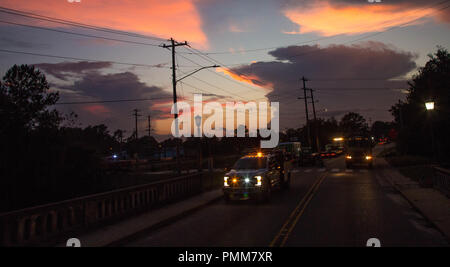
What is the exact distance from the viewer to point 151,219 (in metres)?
12.5

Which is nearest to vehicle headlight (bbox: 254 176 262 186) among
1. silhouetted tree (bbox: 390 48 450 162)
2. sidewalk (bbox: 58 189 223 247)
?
sidewalk (bbox: 58 189 223 247)

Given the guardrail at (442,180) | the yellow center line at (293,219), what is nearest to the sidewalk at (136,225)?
the yellow center line at (293,219)

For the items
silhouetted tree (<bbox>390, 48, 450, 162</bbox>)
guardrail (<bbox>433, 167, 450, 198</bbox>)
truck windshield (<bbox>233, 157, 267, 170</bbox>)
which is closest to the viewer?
guardrail (<bbox>433, 167, 450, 198</bbox>)

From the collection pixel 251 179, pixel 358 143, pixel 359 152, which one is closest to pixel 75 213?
pixel 251 179

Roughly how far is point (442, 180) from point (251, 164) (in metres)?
8.81

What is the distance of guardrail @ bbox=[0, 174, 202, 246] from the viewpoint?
8383 millimetres

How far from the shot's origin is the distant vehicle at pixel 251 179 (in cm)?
1622

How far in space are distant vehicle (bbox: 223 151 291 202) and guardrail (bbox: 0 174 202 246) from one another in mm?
2637

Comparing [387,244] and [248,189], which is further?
[248,189]

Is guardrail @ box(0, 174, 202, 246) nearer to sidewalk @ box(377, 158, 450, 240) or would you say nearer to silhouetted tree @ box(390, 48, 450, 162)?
sidewalk @ box(377, 158, 450, 240)

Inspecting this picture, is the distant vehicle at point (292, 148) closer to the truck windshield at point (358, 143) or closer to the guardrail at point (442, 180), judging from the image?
the truck windshield at point (358, 143)

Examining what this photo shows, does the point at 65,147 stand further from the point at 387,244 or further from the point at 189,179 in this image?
the point at 387,244
